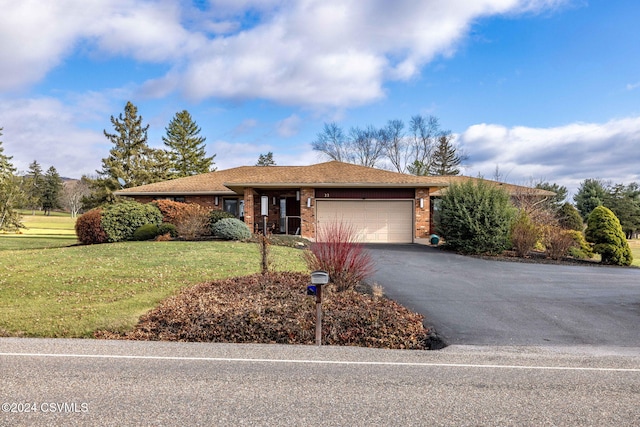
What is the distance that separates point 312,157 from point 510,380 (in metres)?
41.9

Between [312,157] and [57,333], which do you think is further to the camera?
[312,157]

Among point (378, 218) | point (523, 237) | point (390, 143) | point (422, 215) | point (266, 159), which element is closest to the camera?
point (523, 237)

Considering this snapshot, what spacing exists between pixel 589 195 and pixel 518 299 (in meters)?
37.0

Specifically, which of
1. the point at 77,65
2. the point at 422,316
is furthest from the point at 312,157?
the point at 422,316

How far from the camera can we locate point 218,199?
22.8 metres

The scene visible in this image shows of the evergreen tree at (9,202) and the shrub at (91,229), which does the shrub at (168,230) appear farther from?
the evergreen tree at (9,202)

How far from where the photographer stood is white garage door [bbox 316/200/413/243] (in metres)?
20.5

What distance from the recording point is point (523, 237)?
16438mm

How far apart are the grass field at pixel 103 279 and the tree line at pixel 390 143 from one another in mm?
30032

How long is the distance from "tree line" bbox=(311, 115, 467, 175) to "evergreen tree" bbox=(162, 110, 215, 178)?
534 inches

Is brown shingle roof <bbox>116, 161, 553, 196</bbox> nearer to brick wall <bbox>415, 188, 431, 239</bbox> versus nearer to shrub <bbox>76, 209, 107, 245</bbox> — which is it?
brick wall <bbox>415, 188, 431, 239</bbox>

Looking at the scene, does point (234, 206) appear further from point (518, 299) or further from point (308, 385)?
point (308, 385)

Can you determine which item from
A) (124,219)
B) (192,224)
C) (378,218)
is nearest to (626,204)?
(378,218)

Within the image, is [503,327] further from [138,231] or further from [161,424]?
[138,231]
